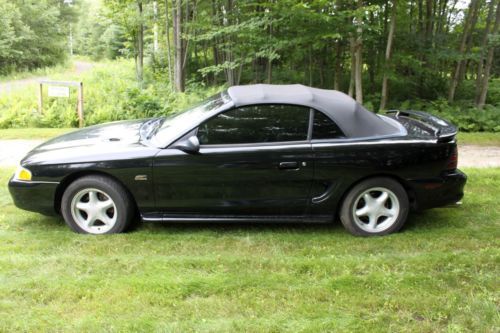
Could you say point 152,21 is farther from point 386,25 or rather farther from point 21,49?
point 21,49

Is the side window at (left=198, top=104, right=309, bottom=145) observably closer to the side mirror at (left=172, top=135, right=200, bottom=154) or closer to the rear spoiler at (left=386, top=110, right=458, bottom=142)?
the side mirror at (left=172, top=135, right=200, bottom=154)

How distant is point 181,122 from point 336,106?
1584 millimetres

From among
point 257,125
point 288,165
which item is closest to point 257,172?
point 288,165

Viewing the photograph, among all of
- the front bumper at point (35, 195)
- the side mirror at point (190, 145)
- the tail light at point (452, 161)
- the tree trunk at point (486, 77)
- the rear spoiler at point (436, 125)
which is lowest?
the front bumper at point (35, 195)

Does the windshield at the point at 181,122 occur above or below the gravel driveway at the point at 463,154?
above

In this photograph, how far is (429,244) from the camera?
4246mm

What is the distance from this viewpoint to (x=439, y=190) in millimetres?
4480

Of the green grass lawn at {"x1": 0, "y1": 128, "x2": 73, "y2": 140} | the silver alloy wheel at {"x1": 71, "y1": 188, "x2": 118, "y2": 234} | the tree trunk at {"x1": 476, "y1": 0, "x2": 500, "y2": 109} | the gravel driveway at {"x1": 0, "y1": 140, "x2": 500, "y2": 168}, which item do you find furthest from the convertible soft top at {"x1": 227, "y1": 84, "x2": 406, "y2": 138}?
the tree trunk at {"x1": 476, "y1": 0, "x2": 500, "y2": 109}

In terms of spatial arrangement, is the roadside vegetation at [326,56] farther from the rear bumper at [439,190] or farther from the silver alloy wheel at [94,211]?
the silver alloy wheel at [94,211]

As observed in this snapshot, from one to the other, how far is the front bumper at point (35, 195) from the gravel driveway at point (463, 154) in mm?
3110

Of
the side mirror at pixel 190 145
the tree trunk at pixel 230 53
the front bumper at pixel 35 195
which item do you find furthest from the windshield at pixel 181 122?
the tree trunk at pixel 230 53

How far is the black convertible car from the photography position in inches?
168

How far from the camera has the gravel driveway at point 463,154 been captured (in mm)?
7309

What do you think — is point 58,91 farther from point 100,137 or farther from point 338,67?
point 338,67
